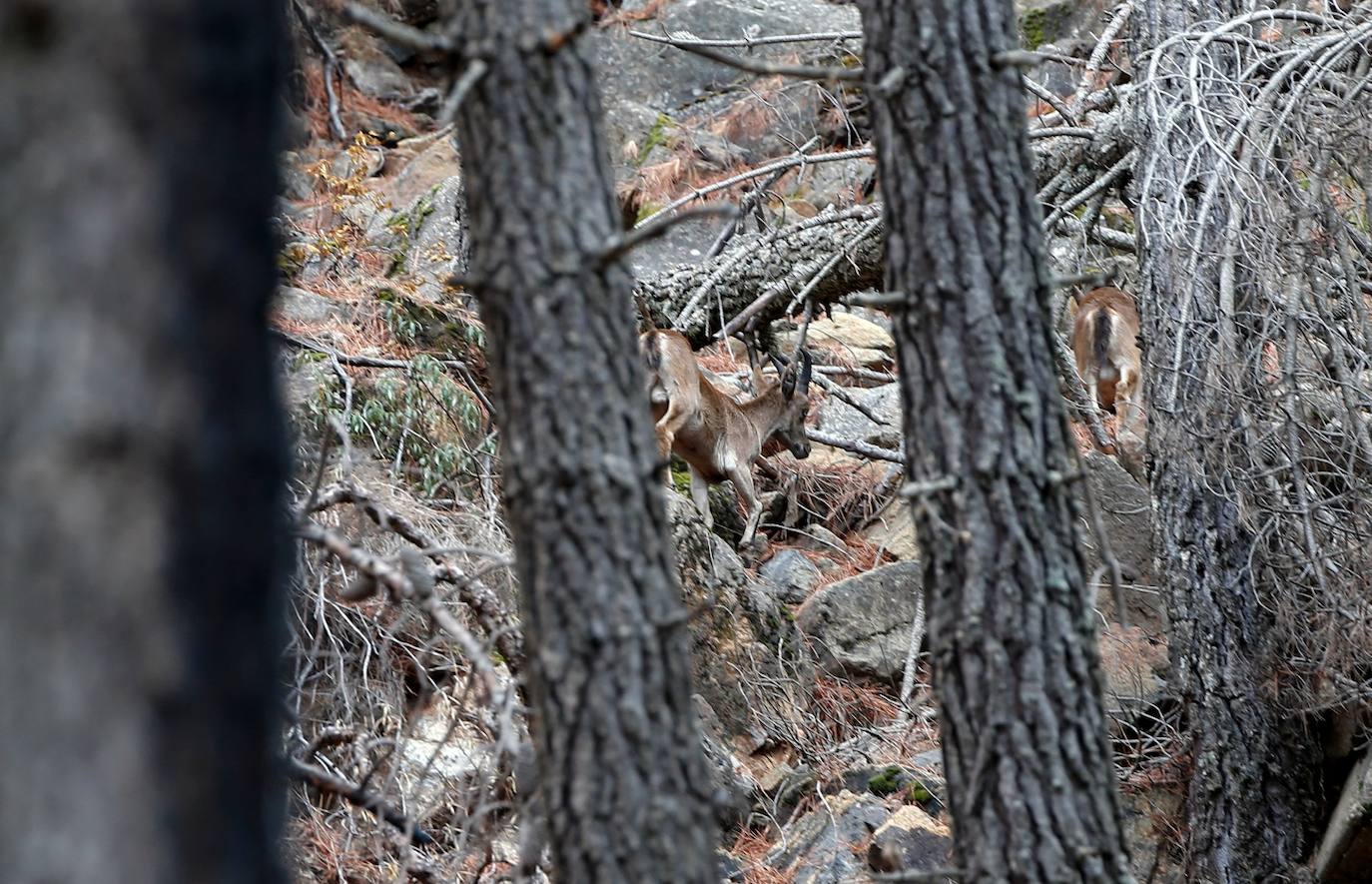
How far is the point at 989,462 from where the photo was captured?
389cm

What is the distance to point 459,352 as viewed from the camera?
32.4ft

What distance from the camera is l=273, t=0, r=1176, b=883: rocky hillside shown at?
5.36 metres

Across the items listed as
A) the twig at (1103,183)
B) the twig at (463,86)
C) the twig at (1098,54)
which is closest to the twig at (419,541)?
the twig at (463,86)

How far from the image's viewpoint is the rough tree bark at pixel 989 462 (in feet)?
12.5

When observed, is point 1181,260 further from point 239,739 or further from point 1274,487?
point 239,739

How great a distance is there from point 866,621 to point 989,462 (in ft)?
22.5

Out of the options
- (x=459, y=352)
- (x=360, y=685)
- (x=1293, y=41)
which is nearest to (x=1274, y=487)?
(x=1293, y=41)

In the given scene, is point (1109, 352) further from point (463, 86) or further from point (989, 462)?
point (463, 86)

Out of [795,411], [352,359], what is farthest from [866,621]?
[352,359]

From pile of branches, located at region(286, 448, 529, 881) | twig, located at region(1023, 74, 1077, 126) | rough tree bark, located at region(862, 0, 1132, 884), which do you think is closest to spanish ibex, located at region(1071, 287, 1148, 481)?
twig, located at region(1023, 74, 1077, 126)

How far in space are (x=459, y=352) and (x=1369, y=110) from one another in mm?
6059

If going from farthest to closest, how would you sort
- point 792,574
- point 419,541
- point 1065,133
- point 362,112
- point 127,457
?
1. point 362,112
2. point 792,574
3. point 1065,133
4. point 419,541
5. point 127,457

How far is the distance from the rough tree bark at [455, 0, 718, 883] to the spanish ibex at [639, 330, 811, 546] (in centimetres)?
815

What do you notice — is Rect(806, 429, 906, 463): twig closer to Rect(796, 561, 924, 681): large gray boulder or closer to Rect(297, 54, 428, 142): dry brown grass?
Rect(796, 561, 924, 681): large gray boulder
